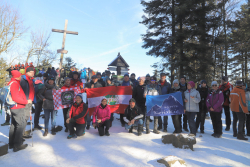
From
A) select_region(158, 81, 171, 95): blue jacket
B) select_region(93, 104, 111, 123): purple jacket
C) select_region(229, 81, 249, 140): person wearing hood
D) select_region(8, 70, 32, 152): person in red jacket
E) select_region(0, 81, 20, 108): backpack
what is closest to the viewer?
select_region(0, 81, 20, 108): backpack

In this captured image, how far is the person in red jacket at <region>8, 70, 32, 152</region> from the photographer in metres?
4.18

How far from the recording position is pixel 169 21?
14578 mm

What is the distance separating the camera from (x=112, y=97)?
671cm

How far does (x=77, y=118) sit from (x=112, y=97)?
6.12ft

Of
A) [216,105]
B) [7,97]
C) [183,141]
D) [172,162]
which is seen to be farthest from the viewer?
[216,105]

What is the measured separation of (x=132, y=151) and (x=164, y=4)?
14.3 m

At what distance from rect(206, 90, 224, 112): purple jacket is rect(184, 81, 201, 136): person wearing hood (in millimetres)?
571

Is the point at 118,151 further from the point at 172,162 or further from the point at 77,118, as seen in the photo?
the point at 77,118

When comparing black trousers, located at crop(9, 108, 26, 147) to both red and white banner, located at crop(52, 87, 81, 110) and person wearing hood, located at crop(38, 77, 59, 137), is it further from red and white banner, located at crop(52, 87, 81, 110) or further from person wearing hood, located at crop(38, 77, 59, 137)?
red and white banner, located at crop(52, 87, 81, 110)

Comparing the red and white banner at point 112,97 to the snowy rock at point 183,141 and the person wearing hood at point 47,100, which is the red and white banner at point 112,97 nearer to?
the person wearing hood at point 47,100

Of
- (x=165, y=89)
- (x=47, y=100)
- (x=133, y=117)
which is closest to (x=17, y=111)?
(x=47, y=100)

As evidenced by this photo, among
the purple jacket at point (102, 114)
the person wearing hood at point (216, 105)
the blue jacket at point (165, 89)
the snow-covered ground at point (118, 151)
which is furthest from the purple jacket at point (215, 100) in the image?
the purple jacket at point (102, 114)

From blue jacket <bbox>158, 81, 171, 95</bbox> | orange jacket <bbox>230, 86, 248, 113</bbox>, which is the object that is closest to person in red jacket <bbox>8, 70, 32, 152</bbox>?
blue jacket <bbox>158, 81, 171, 95</bbox>

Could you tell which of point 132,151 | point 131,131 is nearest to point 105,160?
point 132,151
